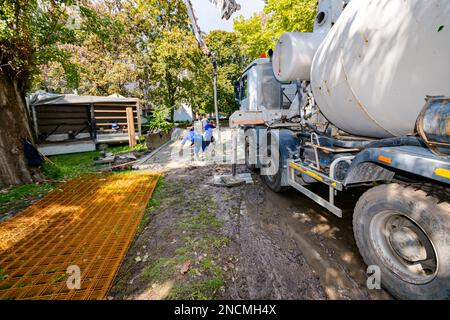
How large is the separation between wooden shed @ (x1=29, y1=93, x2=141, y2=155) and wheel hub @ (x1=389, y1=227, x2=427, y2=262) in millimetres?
12449

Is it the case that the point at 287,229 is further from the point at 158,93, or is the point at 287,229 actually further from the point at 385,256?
the point at 158,93

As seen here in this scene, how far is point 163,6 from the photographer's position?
16.7 meters

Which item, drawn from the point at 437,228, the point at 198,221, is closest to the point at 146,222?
the point at 198,221

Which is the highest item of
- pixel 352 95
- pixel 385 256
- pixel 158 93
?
pixel 158 93

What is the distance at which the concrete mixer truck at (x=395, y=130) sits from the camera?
1754 millimetres

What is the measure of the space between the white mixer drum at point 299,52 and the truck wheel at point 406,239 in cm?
245

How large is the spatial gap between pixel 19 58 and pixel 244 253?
24.5 ft

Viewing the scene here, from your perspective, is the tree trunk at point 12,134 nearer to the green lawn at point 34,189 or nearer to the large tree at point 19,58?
the large tree at point 19,58

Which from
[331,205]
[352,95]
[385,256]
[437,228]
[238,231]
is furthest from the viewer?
[238,231]

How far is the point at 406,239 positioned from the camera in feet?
6.77

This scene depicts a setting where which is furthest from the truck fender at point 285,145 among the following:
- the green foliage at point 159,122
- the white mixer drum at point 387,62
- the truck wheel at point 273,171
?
the green foliage at point 159,122

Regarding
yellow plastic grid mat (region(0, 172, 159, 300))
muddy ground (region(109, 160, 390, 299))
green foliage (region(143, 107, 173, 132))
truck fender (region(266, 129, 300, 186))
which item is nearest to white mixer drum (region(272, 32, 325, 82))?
truck fender (region(266, 129, 300, 186))

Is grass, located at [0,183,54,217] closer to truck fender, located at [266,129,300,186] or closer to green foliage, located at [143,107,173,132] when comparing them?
truck fender, located at [266,129,300,186]

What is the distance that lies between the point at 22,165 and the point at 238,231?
21.2ft
